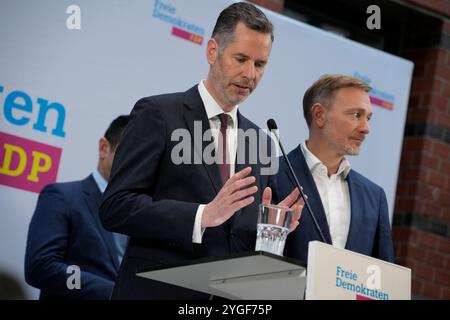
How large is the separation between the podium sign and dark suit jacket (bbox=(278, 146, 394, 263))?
2.24 ft

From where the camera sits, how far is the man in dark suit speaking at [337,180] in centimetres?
322

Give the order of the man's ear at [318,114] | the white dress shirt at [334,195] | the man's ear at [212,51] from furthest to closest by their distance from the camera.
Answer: the man's ear at [318,114] → the white dress shirt at [334,195] → the man's ear at [212,51]

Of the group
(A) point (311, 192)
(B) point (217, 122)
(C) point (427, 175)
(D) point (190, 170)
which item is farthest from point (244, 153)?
(C) point (427, 175)

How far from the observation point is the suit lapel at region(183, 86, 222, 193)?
8.95ft

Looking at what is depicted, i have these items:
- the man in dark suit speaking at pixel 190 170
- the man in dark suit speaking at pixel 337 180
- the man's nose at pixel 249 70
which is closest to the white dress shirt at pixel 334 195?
the man in dark suit speaking at pixel 337 180

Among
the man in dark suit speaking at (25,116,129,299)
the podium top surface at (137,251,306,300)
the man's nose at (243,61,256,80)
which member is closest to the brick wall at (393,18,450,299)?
the man in dark suit speaking at (25,116,129,299)

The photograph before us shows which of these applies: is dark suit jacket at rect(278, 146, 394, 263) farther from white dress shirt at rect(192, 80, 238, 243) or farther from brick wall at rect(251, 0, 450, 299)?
brick wall at rect(251, 0, 450, 299)

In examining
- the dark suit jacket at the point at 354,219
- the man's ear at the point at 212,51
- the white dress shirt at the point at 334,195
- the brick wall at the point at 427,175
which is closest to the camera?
the man's ear at the point at 212,51

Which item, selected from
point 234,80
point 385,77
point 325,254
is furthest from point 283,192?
point 385,77

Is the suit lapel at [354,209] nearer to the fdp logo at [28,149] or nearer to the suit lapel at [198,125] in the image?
the suit lapel at [198,125]

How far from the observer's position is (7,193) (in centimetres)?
367

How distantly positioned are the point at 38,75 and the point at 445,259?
10.2ft

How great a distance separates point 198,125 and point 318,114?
0.94 metres

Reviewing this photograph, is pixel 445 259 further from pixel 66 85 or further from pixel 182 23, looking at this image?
pixel 66 85
